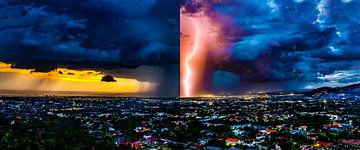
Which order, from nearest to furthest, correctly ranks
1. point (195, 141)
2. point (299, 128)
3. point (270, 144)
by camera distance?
point (270, 144), point (195, 141), point (299, 128)

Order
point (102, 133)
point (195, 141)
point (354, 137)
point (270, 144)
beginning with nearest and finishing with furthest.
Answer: point (270, 144)
point (195, 141)
point (354, 137)
point (102, 133)

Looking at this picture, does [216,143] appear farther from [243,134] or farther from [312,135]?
[312,135]

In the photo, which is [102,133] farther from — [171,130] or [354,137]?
[354,137]

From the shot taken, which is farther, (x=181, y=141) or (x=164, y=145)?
(x=181, y=141)

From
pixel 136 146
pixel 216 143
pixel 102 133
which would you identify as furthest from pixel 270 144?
pixel 102 133

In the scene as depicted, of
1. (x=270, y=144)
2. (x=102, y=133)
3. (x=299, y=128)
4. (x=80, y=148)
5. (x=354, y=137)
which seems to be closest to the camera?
(x=80, y=148)

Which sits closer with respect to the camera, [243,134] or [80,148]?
[80,148]

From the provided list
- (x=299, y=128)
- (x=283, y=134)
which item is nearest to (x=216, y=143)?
(x=283, y=134)

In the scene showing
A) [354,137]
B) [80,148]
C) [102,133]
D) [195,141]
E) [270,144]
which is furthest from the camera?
[102,133]
